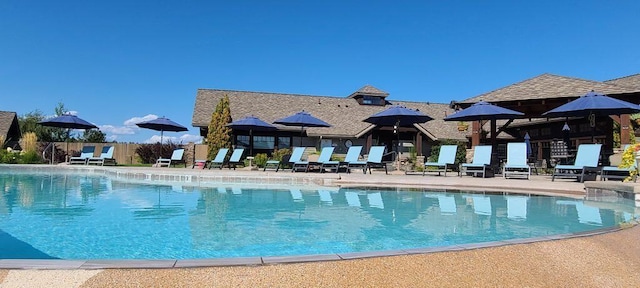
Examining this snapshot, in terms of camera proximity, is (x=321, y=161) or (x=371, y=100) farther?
(x=371, y=100)

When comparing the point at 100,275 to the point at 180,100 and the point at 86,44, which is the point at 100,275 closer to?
the point at 86,44

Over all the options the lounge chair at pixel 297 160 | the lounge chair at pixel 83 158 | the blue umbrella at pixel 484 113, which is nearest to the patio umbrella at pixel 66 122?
the lounge chair at pixel 83 158

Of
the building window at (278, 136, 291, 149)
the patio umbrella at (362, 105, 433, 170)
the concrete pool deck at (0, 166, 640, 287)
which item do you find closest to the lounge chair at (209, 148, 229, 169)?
the patio umbrella at (362, 105, 433, 170)

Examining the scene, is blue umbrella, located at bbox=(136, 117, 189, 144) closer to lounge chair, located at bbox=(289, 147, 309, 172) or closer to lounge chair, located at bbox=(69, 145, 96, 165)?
lounge chair, located at bbox=(69, 145, 96, 165)

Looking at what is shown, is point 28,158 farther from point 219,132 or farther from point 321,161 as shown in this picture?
point 321,161

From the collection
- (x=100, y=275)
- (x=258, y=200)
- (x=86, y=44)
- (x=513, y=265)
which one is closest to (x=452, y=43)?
(x=258, y=200)

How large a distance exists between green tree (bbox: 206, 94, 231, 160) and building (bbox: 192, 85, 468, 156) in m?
2.03

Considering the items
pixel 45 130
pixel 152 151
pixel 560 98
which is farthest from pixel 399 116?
pixel 45 130

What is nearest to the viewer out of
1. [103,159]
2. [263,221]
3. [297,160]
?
[263,221]

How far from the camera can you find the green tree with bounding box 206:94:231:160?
20.4m

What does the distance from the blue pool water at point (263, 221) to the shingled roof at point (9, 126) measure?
76.2 ft

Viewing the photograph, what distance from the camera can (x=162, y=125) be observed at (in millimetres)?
19484

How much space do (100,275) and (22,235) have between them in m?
3.23

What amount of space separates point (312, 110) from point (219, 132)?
7536 millimetres
